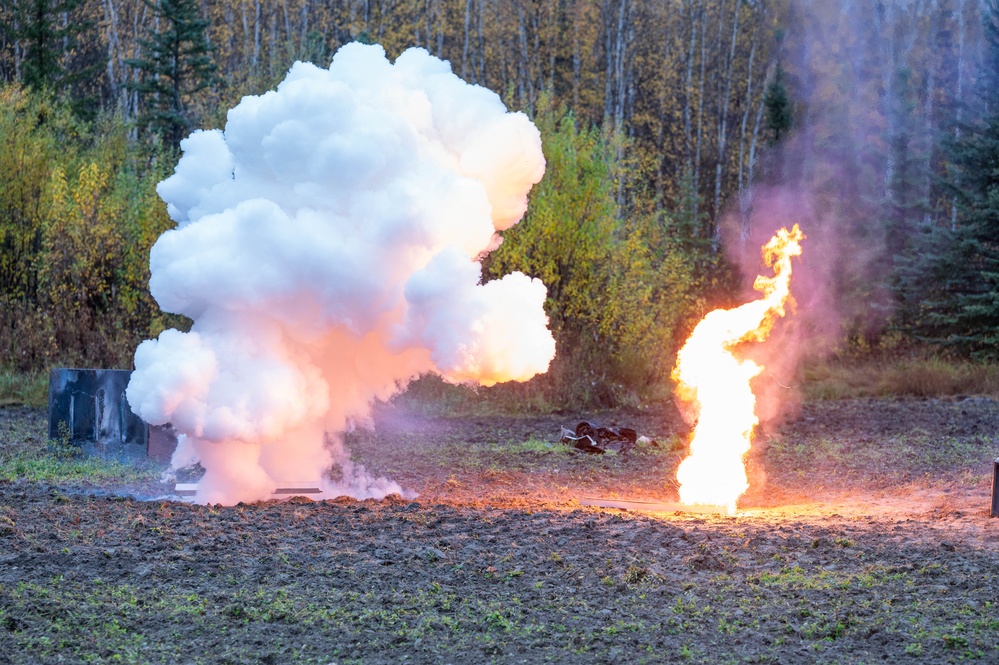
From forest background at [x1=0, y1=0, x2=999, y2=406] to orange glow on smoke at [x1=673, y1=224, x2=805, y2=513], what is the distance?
1063cm

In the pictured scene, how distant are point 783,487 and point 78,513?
853 centimetres

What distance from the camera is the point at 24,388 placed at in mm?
22766

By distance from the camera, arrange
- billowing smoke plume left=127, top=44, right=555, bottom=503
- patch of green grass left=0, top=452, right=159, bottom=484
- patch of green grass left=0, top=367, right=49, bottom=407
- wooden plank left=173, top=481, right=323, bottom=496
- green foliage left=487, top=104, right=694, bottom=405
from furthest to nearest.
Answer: green foliage left=487, top=104, right=694, bottom=405
patch of green grass left=0, top=367, right=49, bottom=407
patch of green grass left=0, top=452, right=159, bottom=484
wooden plank left=173, top=481, right=323, bottom=496
billowing smoke plume left=127, top=44, right=555, bottom=503

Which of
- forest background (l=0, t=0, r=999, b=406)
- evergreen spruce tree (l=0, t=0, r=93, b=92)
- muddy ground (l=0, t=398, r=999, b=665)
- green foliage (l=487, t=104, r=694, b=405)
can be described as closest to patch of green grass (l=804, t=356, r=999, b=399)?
forest background (l=0, t=0, r=999, b=406)

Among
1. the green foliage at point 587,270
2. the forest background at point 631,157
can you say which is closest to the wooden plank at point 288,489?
the forest background at point 631,157

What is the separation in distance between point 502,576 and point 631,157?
28.9 metres

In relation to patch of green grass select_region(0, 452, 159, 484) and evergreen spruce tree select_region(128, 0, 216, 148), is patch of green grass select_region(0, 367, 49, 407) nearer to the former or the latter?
patch of green grass select_region(0, 452, 159, 484)

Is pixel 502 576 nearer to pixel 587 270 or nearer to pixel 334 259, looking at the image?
pixel 334 259

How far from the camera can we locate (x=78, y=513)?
1075cm

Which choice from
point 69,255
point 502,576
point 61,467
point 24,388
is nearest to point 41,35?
point 69,255

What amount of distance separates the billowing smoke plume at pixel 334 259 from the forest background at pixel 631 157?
508 inches

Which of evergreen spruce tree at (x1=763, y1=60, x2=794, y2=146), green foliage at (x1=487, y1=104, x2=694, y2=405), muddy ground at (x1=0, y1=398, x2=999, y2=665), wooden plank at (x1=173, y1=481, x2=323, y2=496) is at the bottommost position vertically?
muddy ground at (x1=0, y1=398, x2=999, y2=665)

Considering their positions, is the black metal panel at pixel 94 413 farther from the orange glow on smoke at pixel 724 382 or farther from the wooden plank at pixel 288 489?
the orange glow on smoke at pixel 724 382

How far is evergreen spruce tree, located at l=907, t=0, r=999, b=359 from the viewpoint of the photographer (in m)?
29.6
